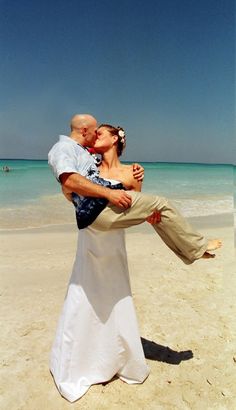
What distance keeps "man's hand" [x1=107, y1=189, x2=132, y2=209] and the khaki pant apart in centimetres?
8

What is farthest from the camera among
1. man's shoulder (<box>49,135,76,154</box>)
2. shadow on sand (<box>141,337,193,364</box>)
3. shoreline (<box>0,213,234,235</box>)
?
shoreline (<box>0,213,234,235</box>)

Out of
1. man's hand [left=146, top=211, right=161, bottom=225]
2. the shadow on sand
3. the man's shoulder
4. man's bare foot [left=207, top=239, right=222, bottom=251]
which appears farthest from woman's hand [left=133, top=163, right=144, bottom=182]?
the shadow on sand

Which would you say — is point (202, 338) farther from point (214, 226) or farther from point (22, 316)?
point (214, 226)

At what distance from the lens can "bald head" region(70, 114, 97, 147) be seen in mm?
3443

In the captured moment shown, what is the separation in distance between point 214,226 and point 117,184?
9931 mm

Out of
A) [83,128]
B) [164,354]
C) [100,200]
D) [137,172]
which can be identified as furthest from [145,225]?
[100,200]

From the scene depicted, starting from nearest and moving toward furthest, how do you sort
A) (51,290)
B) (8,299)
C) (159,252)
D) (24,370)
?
(24,370)
(8,299)
(51,290)
(159,252)

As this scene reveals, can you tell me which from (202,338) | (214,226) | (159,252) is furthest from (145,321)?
(214,226)

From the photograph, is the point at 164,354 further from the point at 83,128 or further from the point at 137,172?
the point at 83,128

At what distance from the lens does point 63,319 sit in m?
3.76

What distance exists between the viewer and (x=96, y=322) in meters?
3.73

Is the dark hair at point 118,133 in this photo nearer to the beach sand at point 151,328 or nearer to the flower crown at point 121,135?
the flower crown at point 121,135

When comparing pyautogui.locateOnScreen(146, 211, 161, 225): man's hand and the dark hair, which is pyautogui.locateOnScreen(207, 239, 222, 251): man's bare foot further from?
the dark hair

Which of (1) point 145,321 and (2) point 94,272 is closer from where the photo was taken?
(2) point 94,272
